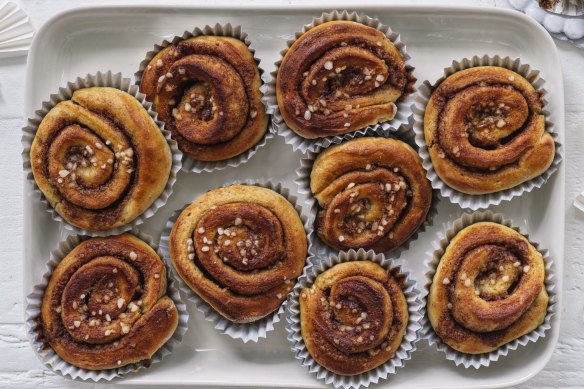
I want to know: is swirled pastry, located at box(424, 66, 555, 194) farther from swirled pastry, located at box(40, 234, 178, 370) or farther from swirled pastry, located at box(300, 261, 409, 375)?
swirled pastry, located at box(40, 234, 178, 370)

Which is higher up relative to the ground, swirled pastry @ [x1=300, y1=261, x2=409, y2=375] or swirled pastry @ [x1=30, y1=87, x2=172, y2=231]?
swirled pastry @ [x1=30, y1=87, x2=172, y2=231]


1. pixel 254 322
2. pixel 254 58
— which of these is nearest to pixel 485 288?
pixel 254 322

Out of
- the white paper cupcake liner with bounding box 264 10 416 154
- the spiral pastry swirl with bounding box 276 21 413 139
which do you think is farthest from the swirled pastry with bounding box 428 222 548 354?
the spiral pastry swirl with bounding box 276 21 413 139

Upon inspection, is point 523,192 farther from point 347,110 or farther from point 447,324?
point 347,110

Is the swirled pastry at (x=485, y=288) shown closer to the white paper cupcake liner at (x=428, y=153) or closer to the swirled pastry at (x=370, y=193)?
the white paper cupcake liner at (x=428, y=153)

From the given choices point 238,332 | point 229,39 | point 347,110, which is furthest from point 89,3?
point 238,332

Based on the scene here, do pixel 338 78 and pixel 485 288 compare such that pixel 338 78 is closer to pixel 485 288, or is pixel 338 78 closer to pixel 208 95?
pixel 208 95
